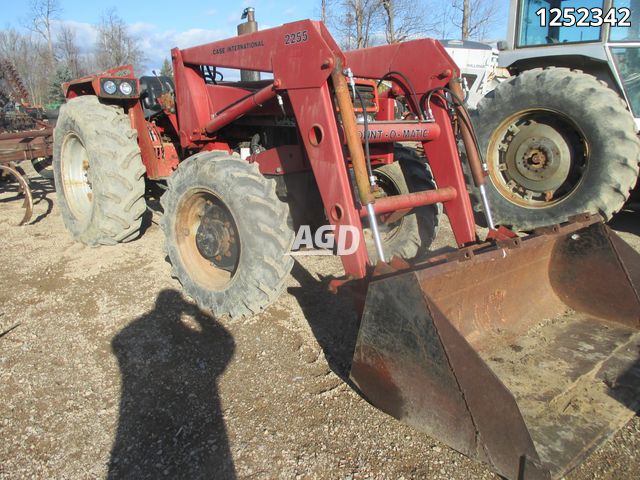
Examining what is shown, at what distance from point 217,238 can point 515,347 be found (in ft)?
6.99

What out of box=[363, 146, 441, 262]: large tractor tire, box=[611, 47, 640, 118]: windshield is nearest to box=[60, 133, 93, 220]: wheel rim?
box=[363, 146, 441, 262]: large tractor tire

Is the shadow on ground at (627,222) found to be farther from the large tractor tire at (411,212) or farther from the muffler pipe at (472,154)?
the muffler pipe at (472,154)

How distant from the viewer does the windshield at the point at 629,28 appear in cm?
514

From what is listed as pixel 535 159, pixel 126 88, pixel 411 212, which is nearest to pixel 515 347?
pixel 411 212

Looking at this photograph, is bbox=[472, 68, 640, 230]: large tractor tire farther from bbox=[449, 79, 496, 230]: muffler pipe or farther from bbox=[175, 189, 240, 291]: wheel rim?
bbox=[175, 189, 240, 291]: wheel rim

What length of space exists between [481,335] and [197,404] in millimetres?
1623

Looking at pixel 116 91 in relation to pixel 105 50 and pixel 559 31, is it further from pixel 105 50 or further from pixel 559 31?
pixel 105 50

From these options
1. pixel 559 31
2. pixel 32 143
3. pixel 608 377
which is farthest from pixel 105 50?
pixel 608 377

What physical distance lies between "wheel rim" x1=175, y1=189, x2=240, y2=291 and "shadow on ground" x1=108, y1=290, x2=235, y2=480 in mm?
283

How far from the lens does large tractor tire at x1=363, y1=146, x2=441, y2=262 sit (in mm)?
4289

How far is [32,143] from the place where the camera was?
696 centimetres

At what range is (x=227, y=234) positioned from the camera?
357 cm

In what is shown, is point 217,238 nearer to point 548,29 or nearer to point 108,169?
point 108,169

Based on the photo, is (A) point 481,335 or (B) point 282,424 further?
(A) point 481,335
